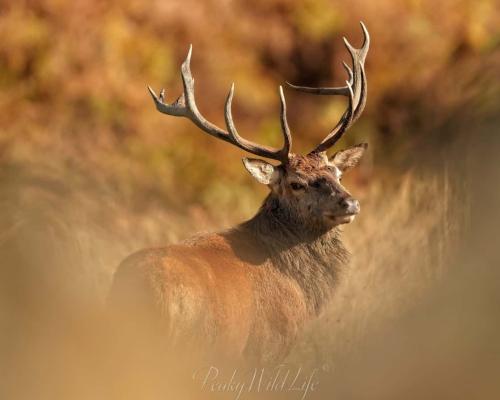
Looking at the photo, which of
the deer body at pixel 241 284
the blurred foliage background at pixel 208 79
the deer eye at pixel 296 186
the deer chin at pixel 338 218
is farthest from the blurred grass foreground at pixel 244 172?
the deer eye at pixel 296 186

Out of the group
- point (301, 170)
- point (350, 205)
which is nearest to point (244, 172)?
point (301, 170)

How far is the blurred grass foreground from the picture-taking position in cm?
914

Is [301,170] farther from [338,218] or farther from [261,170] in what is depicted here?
[338,218]

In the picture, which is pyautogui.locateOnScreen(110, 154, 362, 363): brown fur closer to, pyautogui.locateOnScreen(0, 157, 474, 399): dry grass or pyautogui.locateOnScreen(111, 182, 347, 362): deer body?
pyautogui.locateOnScreen(111, 182, 347, 362): deer body

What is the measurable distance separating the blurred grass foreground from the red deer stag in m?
0.50

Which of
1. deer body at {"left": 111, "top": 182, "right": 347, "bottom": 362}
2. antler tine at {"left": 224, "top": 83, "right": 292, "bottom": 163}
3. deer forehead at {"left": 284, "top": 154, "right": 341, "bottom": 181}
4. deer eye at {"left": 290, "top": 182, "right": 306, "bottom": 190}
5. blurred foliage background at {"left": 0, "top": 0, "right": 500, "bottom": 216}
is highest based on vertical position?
blurred foliage background at {"left": 0, "top": 0, "right": 500, "bottom": 216}

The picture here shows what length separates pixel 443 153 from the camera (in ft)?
44.4

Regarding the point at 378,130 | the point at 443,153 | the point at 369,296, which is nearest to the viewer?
the point at 369,296

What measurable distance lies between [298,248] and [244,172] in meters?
5.98

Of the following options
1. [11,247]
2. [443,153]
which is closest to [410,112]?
[443,153]

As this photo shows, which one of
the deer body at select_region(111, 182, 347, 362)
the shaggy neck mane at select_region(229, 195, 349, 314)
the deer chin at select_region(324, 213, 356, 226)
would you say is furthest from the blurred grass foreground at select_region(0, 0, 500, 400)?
the deer chin at select_region(324, 213, 356, 226)

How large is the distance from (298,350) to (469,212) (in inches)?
82.1

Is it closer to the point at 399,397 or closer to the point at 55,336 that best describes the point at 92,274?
the point at 55,336

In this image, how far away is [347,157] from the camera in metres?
9.92
